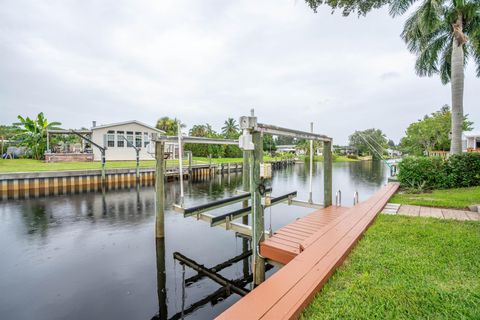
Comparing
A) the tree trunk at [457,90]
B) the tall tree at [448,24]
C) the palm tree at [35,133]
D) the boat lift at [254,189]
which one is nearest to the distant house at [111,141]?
the palm tree at [35,133]

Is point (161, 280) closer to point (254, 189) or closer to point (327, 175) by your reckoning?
point (254, 189)

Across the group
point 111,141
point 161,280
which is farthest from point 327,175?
point 111,141

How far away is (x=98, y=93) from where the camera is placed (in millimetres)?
29578

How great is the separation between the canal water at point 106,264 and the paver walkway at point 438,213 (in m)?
3.80

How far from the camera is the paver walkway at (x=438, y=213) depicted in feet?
17.9

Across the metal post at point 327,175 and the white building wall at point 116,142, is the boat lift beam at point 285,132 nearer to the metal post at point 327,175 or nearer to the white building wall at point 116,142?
the metal post at point 327,175

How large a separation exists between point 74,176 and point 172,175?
7.04 meters

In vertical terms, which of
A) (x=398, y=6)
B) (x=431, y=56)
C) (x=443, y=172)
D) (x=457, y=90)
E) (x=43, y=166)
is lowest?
(x=443, y=172)

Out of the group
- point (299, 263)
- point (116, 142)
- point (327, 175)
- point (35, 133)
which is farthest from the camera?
point (35, 133)

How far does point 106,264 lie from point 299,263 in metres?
4.71

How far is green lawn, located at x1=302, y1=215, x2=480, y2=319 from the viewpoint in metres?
2.08

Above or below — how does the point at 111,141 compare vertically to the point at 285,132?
above

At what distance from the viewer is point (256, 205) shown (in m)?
3.54

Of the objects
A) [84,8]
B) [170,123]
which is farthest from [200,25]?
[170,123]
